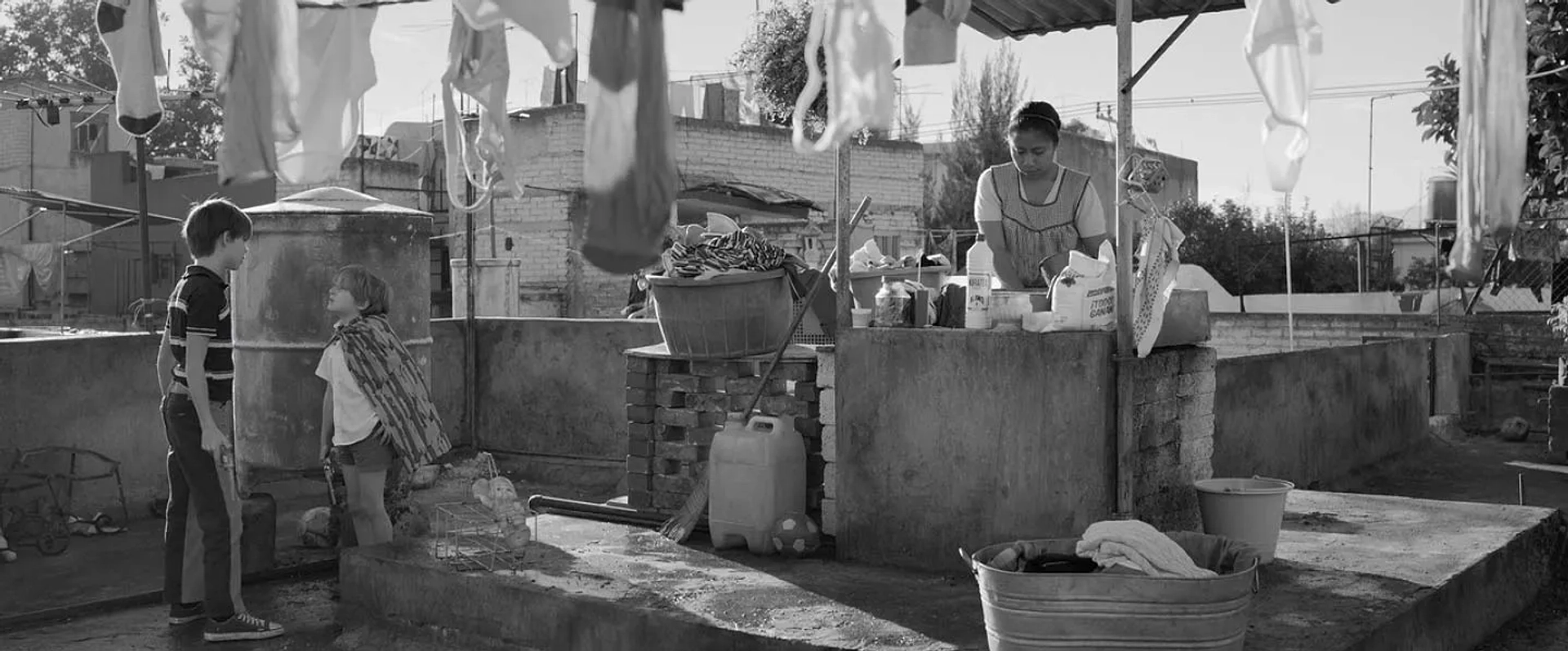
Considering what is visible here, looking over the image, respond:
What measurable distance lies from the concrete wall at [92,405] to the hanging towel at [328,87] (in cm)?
513

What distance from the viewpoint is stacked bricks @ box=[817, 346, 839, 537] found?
6.66m

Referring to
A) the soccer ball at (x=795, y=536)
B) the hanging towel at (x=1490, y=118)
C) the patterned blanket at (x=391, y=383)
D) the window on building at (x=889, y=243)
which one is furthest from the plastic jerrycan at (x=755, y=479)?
the window on building at (x=889, y=243)

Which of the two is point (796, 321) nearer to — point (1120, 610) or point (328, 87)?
point (328, 87)

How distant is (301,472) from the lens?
9.45m

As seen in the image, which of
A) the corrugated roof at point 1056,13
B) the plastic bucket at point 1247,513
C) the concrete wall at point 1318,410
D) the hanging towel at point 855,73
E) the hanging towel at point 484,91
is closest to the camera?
the hanging towel at point 855,73

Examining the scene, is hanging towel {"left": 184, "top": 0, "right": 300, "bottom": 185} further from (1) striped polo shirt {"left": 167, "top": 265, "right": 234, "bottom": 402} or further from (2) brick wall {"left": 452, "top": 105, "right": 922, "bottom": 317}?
(2) brick wall {"left": 452, "top": 105, "right": 922, "bottom": 317}

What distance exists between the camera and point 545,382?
1202 centimetres

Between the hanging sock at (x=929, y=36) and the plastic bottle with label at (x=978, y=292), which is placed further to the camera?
the plastic bottle with label at (x=978, y=292)

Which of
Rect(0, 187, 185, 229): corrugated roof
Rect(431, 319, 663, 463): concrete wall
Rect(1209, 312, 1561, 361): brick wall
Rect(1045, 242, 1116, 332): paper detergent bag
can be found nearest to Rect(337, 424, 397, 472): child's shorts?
Rect(1045, 242, 1116, 332): paper detergent bag

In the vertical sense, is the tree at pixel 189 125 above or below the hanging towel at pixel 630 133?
above

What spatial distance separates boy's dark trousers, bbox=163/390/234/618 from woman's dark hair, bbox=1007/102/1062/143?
388 cm

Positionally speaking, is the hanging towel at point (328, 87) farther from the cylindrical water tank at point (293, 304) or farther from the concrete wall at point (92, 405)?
the concrete wall at point (92, 405)

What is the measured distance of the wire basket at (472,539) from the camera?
6.29 meters

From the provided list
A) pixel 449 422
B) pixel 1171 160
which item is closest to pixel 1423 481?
pixel 449 422
